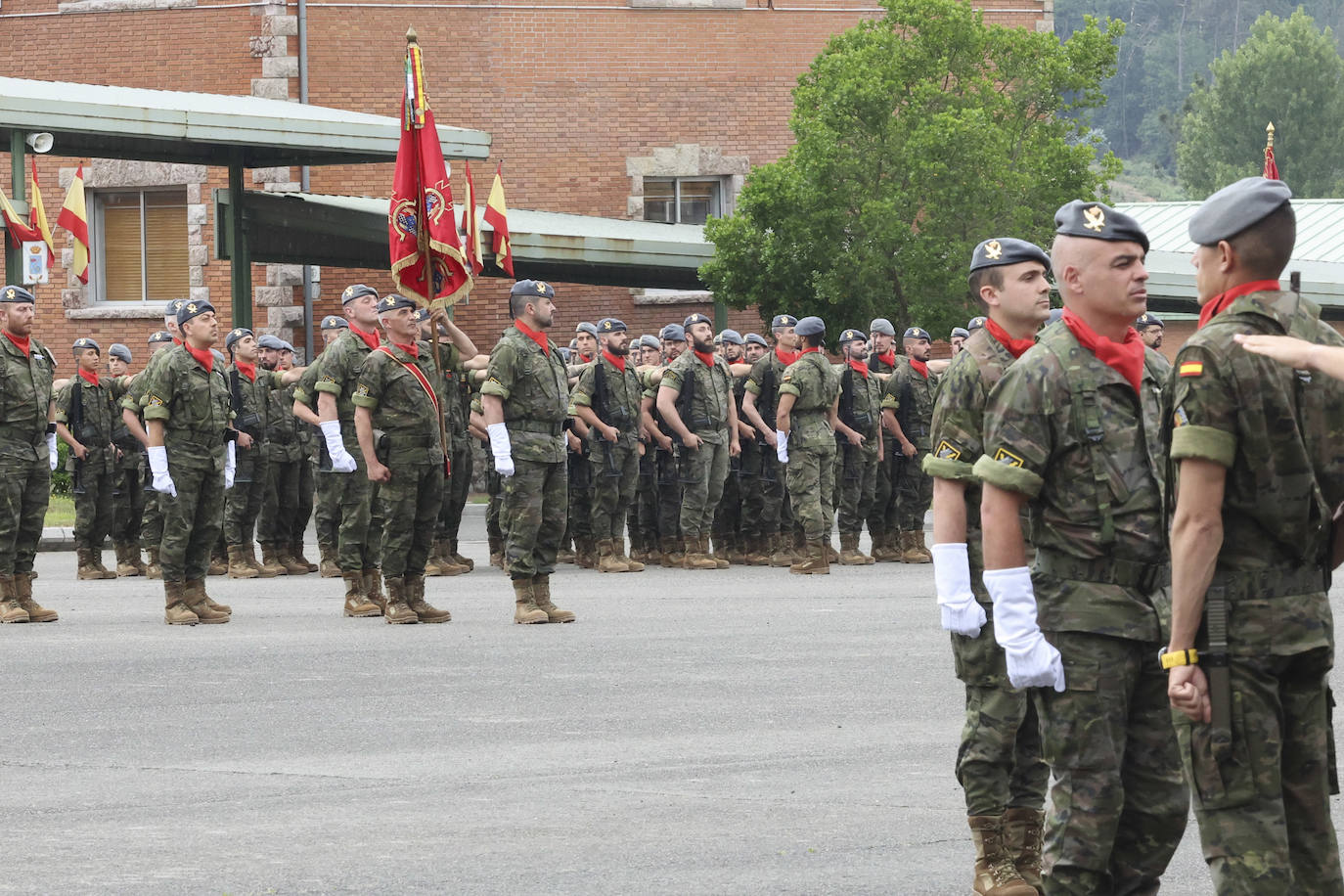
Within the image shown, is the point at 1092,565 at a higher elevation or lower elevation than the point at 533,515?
higher

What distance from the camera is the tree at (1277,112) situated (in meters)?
86.2

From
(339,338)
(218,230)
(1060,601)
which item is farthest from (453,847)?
(218,230)

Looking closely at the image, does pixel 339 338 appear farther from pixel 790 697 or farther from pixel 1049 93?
pixel 1049 93

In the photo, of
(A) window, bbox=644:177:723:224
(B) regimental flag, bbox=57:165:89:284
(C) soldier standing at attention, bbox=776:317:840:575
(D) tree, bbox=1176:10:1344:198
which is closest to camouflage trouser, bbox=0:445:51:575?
(C) soldier standing at attention, bbox=776:317:840:575

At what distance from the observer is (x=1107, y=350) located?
17.5ft

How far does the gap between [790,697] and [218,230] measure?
18.1 meters

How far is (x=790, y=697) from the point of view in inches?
382

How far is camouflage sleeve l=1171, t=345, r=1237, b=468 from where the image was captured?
4551 millimetres

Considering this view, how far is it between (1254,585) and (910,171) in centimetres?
2274

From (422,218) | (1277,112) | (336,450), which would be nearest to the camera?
(336,450)

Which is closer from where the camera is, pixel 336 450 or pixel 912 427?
pixel 336 450

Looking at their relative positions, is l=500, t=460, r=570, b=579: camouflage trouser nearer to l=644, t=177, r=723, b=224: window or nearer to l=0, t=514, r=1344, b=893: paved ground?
l=0, t=514, r=1344, b=893: paved ground

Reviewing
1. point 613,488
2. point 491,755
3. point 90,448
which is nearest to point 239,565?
point 90,448

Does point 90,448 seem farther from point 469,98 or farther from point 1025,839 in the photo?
point 469,98
